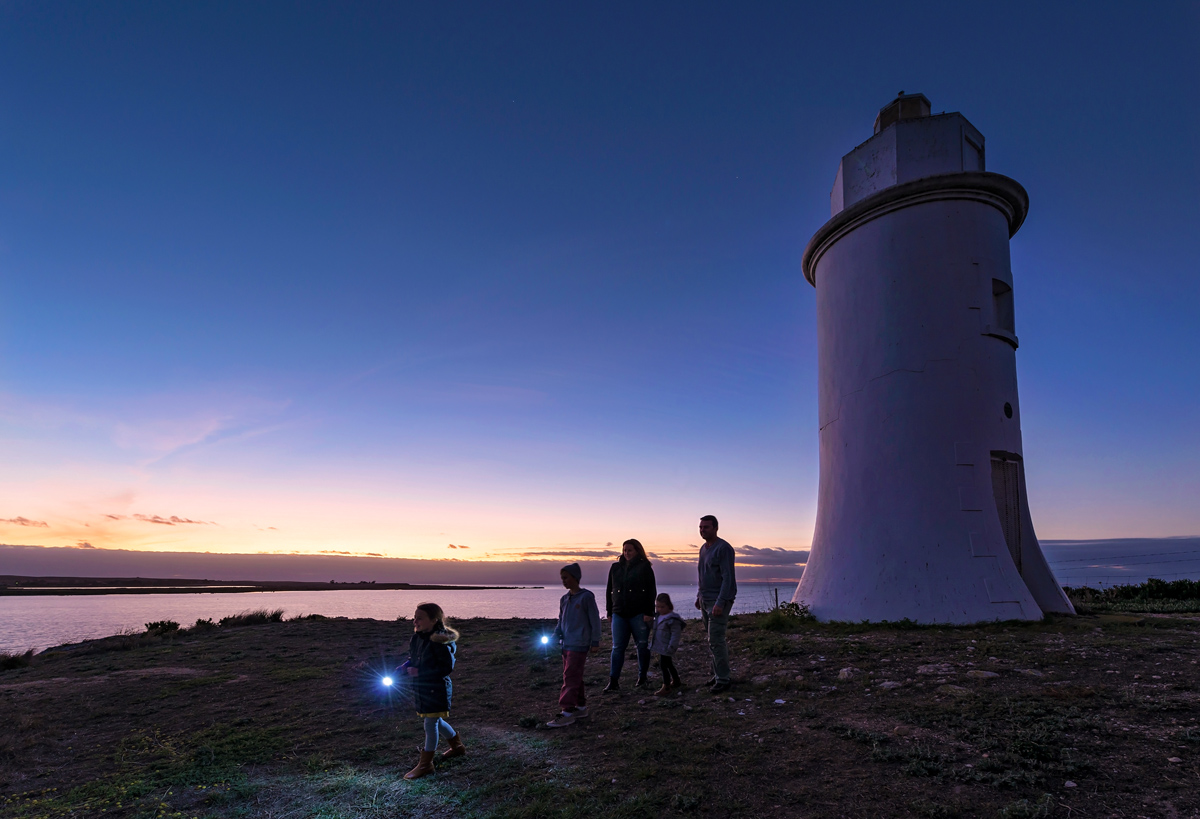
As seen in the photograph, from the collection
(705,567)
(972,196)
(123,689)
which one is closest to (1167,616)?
(972,196)

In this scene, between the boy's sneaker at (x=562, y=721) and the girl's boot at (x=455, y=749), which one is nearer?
the girl's boot at (x=455, y=749)

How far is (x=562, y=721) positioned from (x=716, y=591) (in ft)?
7.45

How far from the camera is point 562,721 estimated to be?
608cm

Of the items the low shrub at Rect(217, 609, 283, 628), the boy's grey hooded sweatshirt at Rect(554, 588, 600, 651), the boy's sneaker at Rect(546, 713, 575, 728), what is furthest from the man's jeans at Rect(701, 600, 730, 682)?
the low shrub at Rect(217, 609, 283, 628)

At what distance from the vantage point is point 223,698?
8.77 meters

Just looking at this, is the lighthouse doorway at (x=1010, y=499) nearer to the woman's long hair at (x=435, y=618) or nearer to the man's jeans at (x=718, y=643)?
the man's jeans at (x=718, y=643)

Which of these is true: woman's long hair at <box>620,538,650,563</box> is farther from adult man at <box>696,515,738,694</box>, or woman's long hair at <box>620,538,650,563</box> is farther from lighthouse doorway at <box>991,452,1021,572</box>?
lighthouse doorway at <box>991,452,1021,572</box>

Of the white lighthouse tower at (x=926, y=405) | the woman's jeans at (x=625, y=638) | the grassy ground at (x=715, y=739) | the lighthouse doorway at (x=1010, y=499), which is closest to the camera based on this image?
the grassy ground at (x=715, y=739)

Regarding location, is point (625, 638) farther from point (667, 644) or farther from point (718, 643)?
point (718, 643)

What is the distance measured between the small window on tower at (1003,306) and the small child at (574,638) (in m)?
10.2

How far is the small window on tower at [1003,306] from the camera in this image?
463 inches

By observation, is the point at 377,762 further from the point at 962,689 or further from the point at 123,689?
the point at 123,689

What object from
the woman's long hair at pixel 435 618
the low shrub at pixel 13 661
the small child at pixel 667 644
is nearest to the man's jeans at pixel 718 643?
the small child at pixel 667 644

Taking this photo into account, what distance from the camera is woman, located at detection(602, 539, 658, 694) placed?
23.9 ft
